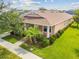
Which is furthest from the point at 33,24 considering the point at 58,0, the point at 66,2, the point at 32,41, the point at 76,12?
the point at 66,2

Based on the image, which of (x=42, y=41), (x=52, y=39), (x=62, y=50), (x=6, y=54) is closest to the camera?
(x=6, y=54)

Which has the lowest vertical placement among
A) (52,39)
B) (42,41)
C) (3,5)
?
(42,41)

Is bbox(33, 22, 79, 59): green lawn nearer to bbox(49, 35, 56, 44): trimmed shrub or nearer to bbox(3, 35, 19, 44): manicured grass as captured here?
bbox(49, 35, 56, 44): trimmed shrub

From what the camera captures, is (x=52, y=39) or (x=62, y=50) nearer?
(x=62, y=50)

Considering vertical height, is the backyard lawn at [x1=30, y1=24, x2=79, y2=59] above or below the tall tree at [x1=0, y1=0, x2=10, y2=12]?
below

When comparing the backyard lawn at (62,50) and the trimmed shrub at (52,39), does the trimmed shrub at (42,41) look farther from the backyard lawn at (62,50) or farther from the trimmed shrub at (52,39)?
the backyard lawn at (62,50)

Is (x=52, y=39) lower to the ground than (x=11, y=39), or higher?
higher

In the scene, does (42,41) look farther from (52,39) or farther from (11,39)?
(11,39)

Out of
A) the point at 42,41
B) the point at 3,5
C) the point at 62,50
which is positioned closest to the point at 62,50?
the point at 62,50

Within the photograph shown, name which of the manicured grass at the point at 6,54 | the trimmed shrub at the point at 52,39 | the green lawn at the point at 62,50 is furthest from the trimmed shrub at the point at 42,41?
the manicured grass at the point at 6,54

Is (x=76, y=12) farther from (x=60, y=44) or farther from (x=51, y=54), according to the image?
(x=51, y=54)

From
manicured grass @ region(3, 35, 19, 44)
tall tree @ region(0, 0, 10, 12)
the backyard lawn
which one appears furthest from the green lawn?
tall tree @ region(0, 0, 10, 12)
